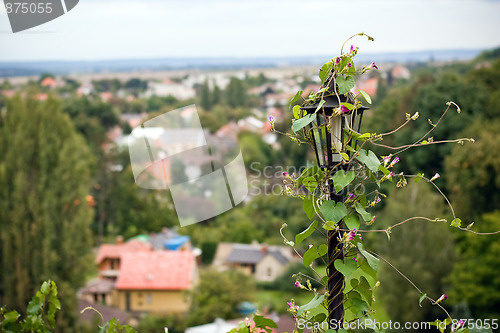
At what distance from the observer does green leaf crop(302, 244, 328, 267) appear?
1.31m

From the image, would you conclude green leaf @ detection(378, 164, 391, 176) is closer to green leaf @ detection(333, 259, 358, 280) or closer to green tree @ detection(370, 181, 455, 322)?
green leaf @ detection(333, 259, 358, 280)

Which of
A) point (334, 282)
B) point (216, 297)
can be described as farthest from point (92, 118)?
point (334, 282)

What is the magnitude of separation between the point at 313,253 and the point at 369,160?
29cm

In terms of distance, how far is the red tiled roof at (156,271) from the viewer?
16438mm

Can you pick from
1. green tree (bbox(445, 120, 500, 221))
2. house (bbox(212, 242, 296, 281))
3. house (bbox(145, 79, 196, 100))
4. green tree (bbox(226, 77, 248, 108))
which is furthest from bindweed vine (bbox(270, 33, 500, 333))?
house (bbox(145, 79, 196, 100))

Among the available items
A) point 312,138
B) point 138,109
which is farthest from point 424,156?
point 138,109

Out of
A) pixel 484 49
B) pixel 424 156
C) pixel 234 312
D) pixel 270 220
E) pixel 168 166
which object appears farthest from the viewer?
pixel 484 49

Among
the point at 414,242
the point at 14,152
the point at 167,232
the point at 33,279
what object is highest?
the point at 14,152

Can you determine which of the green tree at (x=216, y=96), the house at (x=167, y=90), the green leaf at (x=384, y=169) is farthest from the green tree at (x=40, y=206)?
the house at (x=167, y=90)

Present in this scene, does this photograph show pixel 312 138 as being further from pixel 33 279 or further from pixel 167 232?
pixel 167 232

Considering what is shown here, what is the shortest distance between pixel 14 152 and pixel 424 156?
41.6 feet

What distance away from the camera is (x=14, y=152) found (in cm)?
1084

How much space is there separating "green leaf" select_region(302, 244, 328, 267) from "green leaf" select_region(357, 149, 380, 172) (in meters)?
0.25

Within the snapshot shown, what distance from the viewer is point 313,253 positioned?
1.33m
